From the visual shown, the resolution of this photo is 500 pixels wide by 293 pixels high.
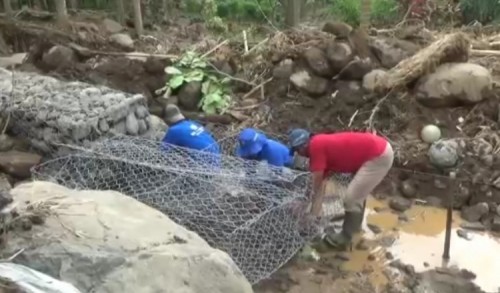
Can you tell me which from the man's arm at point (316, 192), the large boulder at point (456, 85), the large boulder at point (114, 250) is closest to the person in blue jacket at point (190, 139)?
the man's arm at point (316, 192)

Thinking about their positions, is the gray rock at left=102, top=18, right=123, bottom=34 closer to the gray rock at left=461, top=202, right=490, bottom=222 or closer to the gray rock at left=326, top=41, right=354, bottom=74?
the gray rock at left=326, top=41, right=354, bottom=74

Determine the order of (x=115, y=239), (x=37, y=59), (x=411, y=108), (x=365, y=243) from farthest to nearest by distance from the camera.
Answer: (x=37, y=59) → (x=411, y=108) → (x=365, y=243) → (x=115, y=239)

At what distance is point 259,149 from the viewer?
6703mm

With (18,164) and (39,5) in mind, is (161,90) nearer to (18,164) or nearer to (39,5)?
(18,164)

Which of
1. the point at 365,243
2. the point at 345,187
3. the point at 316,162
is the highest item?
the point at 316,162

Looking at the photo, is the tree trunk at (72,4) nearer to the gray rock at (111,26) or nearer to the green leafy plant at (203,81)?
the gray rock at (111,26)

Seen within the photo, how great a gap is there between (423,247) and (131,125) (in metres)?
3.01

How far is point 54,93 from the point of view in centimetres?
757

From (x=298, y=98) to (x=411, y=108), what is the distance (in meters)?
1.40

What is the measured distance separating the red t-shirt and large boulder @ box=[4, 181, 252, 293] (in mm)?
2073

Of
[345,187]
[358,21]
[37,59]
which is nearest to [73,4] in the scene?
[37,59]

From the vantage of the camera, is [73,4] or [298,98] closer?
[298,98]

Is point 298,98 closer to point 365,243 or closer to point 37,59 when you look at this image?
point 365,243

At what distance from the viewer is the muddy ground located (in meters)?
6.31
